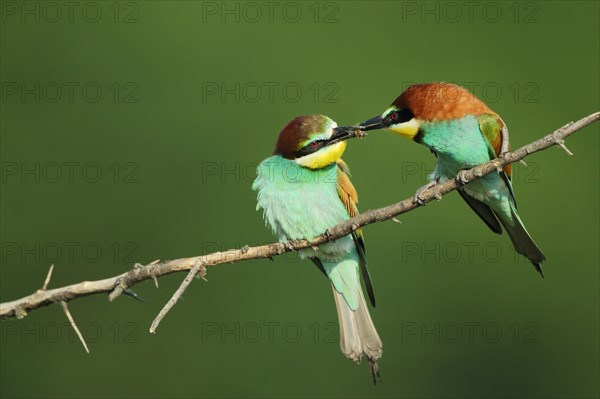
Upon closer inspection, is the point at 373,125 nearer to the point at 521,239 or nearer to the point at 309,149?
the point at 309,149

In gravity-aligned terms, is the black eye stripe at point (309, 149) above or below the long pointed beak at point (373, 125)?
below

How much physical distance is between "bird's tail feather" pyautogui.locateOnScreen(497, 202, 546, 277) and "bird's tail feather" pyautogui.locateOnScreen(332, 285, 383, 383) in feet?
1.95

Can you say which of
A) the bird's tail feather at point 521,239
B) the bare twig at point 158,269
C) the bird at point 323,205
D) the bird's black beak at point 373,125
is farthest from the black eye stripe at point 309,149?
the bare twig at point 158,269

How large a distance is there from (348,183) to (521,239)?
2.21 ft

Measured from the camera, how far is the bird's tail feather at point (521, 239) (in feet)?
10.6

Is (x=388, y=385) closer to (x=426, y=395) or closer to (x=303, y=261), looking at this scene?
(x=426, y=395)

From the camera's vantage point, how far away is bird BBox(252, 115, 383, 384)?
3.31 m

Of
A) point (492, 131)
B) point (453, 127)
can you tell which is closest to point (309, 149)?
point (453, 127)

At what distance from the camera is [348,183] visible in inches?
139

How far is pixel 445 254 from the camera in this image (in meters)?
4.97

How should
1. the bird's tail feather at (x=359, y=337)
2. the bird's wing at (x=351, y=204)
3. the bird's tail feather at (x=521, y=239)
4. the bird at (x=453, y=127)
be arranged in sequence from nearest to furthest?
the bird at (x=453, y=127) < the bird's tail feather at (x=521, y=239) < the bird's tail feather at (x=359, y=337) < the bird's wing at (x=351, y=204)

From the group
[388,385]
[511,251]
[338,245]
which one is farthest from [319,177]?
[511,251]

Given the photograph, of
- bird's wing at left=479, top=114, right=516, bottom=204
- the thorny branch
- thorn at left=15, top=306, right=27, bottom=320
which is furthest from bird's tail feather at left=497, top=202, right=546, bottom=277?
thorn at left=15, top=306, right=27, bottom=320

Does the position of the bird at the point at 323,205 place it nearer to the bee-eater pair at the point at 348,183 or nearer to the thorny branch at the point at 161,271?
the bee-eater pair at the point at 348,183
